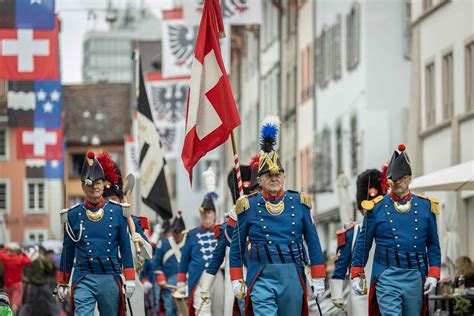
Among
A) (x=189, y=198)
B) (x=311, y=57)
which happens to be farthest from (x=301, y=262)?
(x=189, y=198)

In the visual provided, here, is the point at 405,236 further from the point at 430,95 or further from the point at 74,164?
the point at 74,164

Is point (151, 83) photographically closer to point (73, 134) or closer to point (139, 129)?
point (139, 129)

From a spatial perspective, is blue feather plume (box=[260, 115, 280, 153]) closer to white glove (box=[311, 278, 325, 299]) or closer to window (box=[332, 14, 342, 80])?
white glove (box=[311, 278, 325, 299])

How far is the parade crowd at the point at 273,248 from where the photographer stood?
16.8m

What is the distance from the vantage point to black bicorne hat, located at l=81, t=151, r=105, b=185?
18.3m

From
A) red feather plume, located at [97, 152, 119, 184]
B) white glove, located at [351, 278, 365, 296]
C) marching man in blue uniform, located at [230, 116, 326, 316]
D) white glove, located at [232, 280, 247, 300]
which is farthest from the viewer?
red feather plume, located at [97, 152, 119, 184]

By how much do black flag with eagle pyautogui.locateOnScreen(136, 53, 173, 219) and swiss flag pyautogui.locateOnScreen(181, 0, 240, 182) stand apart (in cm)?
947

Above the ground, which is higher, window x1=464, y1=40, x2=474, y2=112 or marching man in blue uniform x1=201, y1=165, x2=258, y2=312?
window x1=464, y1=40, x2=474, y2=112

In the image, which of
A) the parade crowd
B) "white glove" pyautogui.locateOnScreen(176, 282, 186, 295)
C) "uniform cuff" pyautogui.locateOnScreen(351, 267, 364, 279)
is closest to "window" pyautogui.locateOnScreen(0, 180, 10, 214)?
"white glove" pyautogui.locateOnScreen(176, 282, 186, 295)

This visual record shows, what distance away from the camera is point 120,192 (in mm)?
20812

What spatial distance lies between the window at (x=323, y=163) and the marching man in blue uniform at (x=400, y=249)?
110 feet

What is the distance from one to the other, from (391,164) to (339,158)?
33.2 meters

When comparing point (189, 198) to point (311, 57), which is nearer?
point (311, 57)

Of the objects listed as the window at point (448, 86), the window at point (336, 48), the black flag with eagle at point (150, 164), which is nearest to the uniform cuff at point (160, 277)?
the black flag with eagle at point (150, 164)
